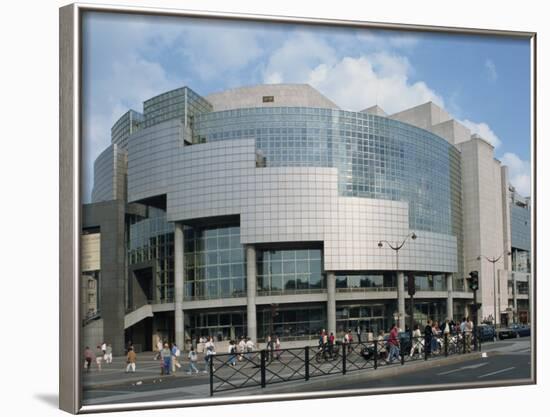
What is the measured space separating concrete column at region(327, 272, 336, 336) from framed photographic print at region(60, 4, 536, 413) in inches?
3.8

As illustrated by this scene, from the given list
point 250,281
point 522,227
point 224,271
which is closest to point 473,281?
point 522,227

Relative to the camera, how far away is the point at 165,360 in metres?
25.0

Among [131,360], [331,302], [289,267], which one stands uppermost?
[289,267]

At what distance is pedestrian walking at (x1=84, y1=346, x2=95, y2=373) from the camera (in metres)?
18.7

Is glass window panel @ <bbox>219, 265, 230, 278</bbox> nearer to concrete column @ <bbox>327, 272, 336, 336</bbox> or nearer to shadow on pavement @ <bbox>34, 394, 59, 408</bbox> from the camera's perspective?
concrete column @ <bbox>327, 272, 336, 336</bbox>

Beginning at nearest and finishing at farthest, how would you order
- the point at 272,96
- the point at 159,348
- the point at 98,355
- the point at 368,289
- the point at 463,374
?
1. the point at 98,355
2. the point at 463,374
3. the point at 159,348
4. the point at 272,96
5. the point at 368,289

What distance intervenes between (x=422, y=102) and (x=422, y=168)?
11744mm

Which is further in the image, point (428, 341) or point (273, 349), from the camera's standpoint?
point (428, 341)

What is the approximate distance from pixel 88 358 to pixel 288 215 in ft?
54.8

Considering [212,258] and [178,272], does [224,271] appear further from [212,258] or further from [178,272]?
[178,272]

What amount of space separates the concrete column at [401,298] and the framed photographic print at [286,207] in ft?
Answer: 0.46

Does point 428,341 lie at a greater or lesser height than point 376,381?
greater

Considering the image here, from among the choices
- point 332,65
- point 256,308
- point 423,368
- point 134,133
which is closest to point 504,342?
point 423,368

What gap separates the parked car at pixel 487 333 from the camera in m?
33.4
